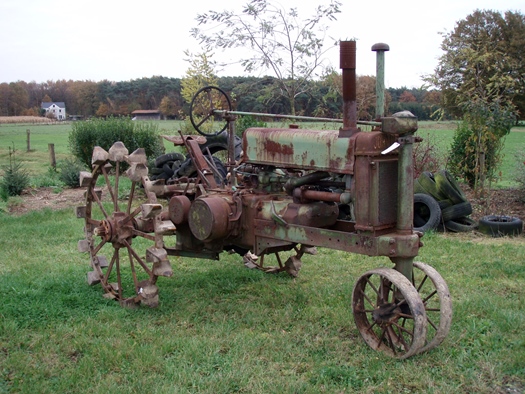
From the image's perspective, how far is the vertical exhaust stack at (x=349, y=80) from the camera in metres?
3.98

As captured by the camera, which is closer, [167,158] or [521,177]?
[521,177]

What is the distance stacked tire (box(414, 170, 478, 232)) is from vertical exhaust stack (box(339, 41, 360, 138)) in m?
4.34

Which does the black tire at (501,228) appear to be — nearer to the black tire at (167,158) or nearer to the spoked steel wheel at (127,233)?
the spoked steel wheel at (127,233)

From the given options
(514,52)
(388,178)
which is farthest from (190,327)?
(514,52)

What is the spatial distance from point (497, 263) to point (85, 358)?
4546 mm

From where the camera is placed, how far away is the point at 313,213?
181 inches

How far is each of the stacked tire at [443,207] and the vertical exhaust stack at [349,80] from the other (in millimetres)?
4345

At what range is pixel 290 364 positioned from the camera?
3842 millimetres

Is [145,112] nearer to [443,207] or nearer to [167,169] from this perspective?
[167,169]

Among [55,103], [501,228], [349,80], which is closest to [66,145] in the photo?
[55,103]

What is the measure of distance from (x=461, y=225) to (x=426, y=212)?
1.77 feet

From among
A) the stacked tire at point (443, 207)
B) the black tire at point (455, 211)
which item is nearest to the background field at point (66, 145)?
the stacked tire at point (443, 207)

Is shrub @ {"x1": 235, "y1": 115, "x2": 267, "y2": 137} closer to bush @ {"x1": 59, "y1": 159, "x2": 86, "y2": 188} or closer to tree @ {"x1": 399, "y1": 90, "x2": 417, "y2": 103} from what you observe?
bush @ {"x1": 59, "y1": 159, "x2": 86, "y2": 188}

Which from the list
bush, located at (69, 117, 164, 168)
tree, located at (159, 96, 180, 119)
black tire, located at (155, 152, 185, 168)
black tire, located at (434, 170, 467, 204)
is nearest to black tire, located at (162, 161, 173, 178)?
black tire, located at (155, 152, 185, 168)
